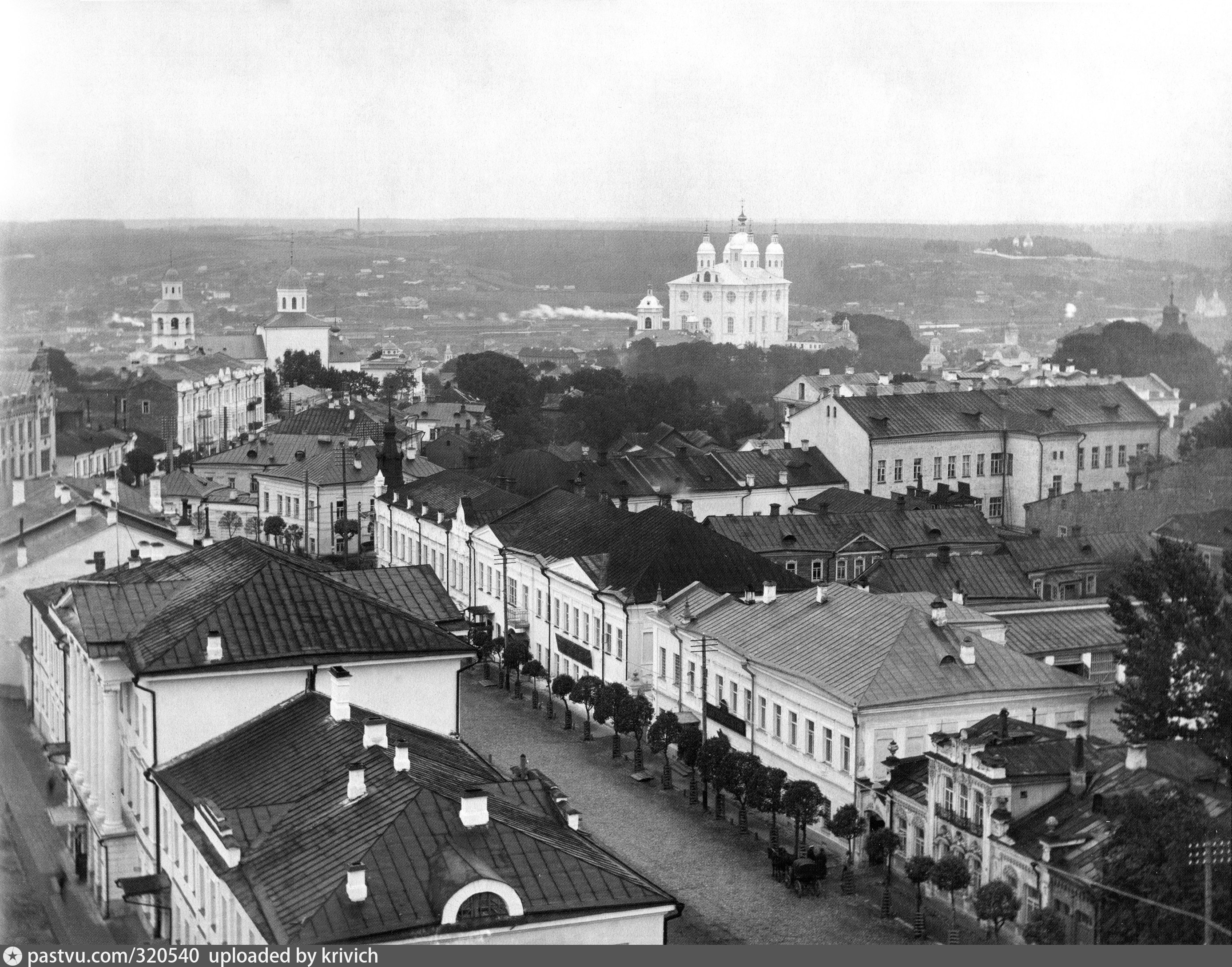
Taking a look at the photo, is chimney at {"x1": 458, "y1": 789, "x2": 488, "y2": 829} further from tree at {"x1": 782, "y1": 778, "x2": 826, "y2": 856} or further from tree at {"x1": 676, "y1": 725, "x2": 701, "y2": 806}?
tree at {"x1": 676, "y1": 725, "x2": 701, "y2": 806}

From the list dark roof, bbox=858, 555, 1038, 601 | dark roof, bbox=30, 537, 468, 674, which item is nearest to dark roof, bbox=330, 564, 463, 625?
dark roof, bbox=30, 537, 468, 674

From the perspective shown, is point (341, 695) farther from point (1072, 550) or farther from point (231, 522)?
point (231, 522)

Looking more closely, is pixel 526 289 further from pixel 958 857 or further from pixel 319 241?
pixel 958 857

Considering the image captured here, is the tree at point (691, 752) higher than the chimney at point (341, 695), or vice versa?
the chimney at point (341, 695)

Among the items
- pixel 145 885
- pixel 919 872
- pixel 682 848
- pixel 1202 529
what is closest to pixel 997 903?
pixel 919 872

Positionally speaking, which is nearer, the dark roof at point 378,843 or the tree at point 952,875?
the dark roof at point 378,843

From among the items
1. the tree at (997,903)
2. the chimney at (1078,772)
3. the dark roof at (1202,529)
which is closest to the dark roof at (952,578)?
the dark roof at (1202,529)

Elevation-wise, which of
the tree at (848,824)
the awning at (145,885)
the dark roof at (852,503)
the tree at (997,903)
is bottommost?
the tree at (848,824)

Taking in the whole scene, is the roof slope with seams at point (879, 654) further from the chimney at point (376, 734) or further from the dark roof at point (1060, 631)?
the chimney at point (376, 734)
